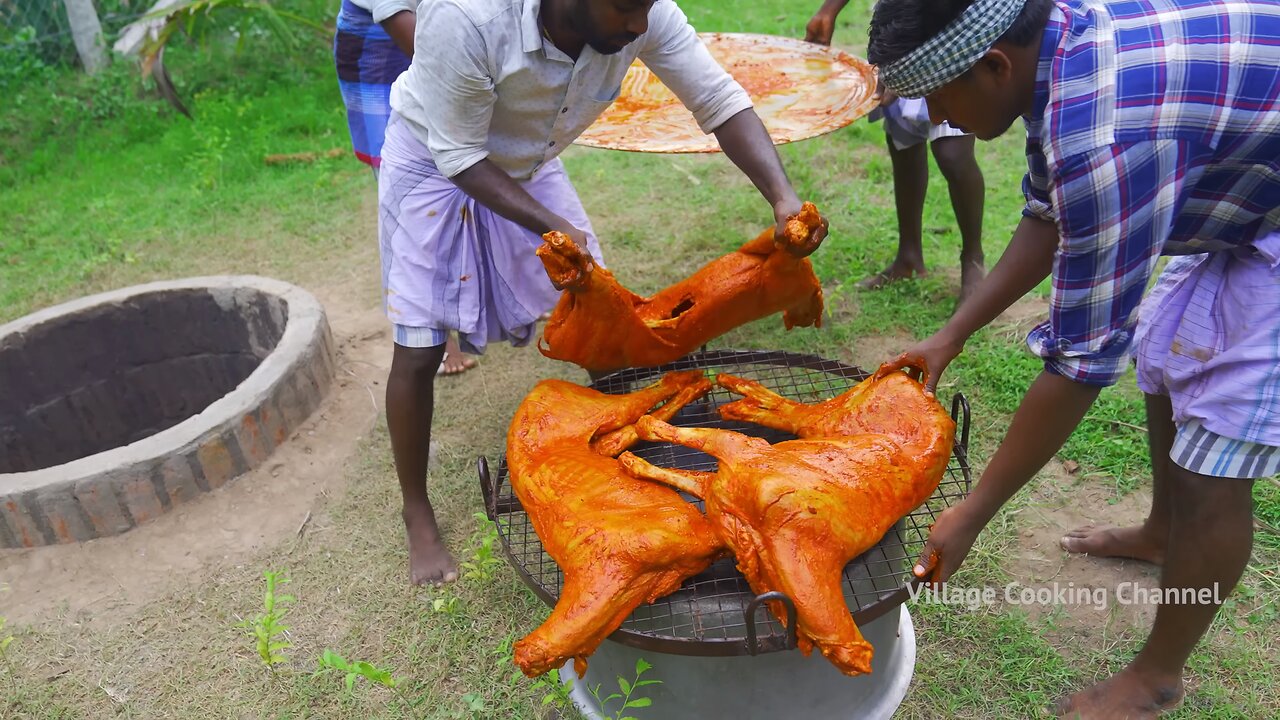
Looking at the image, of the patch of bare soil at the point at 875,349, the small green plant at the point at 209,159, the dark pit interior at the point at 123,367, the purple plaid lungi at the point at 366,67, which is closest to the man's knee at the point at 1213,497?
the patch of bare soil at the point at 875,349

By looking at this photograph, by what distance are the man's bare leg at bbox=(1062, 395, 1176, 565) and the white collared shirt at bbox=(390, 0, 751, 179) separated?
178 centimetres

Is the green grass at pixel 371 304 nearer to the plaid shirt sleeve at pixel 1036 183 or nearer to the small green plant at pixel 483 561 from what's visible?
the small green plant at pixel 483 561

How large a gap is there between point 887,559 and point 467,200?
6.36ft

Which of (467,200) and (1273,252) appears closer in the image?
(1273,252)

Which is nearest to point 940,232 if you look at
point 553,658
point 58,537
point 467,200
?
point 467,200

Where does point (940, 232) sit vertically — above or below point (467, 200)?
below

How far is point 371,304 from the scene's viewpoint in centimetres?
570

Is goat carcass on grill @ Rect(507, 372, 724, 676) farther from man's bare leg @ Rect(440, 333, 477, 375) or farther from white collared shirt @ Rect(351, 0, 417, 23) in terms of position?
man's bare leg @ Rect(440, 333, 477, 375)

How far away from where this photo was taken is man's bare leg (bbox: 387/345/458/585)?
3.31 m

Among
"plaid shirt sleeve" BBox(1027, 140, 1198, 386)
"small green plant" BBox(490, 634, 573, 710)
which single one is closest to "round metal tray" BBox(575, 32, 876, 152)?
"plaid shirt sleeve" BBox(1027, 140, 1198, 386)

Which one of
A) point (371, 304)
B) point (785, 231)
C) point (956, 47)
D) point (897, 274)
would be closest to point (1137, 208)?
point (956, 47)

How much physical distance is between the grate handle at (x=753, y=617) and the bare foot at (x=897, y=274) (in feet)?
11.3

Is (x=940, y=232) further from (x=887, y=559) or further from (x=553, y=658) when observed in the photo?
(x=553, y=658)

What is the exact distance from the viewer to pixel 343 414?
4598mm
